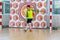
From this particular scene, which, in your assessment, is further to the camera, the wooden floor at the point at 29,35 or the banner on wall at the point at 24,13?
the banner on wall at the point at 24,13

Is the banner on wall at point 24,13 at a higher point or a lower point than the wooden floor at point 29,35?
higher

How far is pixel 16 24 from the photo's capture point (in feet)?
21.6

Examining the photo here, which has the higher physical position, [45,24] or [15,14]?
[15,14]

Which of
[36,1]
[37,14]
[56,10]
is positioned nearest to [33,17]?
[37,14]

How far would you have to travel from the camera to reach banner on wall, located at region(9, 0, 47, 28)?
21.1 ft

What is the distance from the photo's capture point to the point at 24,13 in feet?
21.2

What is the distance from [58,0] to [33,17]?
1.34 metres

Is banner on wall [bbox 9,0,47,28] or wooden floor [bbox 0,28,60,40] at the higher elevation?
banner on wall [bbox 9,0,47,28]

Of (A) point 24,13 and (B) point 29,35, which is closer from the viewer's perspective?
(B) point 29,35

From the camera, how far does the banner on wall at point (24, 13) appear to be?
21.1 feet

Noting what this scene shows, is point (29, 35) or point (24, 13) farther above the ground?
point (24, 13)

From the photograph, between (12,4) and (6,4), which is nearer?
(12,4)

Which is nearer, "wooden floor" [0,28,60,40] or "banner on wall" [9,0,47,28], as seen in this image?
"wooden floor" [0,28,60,40]

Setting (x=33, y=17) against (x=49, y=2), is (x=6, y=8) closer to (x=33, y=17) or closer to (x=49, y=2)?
(x=33, y=17)
